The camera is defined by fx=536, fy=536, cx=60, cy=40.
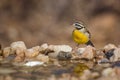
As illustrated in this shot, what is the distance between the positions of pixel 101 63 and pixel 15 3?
8.53 metres

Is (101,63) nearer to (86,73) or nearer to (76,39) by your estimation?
(86,73)

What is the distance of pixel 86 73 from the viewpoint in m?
7.02

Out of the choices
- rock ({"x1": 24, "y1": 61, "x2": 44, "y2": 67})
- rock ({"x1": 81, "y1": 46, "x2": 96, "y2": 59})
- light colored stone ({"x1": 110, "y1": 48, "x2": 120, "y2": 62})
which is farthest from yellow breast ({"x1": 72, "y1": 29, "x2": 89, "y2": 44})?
rock ({"x1": 24, "y1": 61, "x2": 44, "y2": 67})

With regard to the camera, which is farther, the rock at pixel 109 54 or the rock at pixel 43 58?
the rock at pixel 109 54

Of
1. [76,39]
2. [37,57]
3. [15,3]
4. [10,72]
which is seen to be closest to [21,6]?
[15,3]

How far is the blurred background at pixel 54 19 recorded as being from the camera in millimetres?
15086

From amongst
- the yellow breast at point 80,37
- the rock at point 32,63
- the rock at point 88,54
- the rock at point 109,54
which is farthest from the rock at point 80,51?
the yellow breast at point 80,37

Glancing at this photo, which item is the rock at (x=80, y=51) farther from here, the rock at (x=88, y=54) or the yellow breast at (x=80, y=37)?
the yellow breast at (x=80, y=37)

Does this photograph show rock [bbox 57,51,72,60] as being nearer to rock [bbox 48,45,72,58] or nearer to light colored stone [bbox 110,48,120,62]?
rock [bbox 48,45,72,58]

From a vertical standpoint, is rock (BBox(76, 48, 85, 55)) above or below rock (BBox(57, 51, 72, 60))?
above

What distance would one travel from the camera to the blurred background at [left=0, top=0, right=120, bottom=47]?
1509 centimetres

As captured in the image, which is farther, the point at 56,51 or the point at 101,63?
the point at 56,51

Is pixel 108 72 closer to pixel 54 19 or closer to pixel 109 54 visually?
pixel 109 54

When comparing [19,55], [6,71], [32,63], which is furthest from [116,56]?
[6,71]
